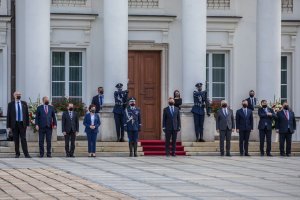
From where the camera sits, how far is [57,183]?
2458cm

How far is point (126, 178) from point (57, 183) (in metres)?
2.39

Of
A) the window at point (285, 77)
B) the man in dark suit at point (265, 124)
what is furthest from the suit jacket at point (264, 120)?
the window at point (285, 77)

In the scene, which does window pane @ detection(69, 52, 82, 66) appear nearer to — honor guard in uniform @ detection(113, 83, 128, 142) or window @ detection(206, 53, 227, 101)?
honor guard in uniform @ detection(113, 83, 128, 142)

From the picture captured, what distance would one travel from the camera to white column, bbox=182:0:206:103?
38.3 metres

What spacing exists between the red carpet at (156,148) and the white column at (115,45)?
200 centimetres

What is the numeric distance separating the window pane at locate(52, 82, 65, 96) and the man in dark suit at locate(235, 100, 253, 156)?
674cm

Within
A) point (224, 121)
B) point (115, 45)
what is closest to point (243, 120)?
point (224, 121)

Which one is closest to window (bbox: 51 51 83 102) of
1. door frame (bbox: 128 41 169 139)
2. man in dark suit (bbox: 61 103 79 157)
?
door frame (bbox: 128 41 169 139)

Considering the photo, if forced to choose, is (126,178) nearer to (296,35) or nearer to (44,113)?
(44,113)

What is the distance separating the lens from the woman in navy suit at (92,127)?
35.4 metres

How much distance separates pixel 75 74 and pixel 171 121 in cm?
524

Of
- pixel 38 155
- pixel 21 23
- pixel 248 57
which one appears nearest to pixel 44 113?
pixel 38 155

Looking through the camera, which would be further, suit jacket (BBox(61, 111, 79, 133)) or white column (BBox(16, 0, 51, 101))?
white column (BBox(16, 0, 51, 101))

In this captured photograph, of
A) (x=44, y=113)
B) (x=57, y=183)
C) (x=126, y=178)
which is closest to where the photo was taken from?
(x=57, y=183)
